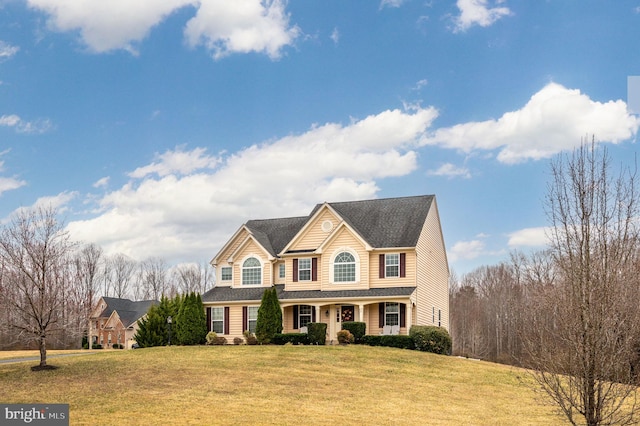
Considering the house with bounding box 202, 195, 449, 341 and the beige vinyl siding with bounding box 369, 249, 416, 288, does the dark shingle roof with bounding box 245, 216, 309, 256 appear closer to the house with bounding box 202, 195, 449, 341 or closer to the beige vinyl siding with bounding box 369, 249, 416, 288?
the house with bounding box 202, 195, 449, 341

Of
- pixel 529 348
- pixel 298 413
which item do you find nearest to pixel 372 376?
pixel 298 413

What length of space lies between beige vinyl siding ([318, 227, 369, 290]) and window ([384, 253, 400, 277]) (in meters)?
1.13

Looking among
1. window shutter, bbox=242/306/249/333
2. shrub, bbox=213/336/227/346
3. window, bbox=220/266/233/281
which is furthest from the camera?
window, bbox=220/266/233/281

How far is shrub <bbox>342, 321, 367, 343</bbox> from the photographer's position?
36.5m

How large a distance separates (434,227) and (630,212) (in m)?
30.7

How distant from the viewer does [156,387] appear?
920 inches

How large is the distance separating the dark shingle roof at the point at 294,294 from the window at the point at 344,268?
900mm

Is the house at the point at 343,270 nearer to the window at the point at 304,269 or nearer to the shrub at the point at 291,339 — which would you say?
the window at the point at 304,269

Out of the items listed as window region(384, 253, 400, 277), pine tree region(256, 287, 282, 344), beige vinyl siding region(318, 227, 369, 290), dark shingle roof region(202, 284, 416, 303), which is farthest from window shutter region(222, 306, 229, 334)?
window region(384, 253, 400, 277)

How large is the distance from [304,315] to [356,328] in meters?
4.83

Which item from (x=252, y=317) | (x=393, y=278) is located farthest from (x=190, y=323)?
(x=393, y=278)

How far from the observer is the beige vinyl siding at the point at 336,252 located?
38.9 meters

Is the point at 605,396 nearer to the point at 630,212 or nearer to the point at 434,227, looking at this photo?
the point at 630,212

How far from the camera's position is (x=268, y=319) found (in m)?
37.8
